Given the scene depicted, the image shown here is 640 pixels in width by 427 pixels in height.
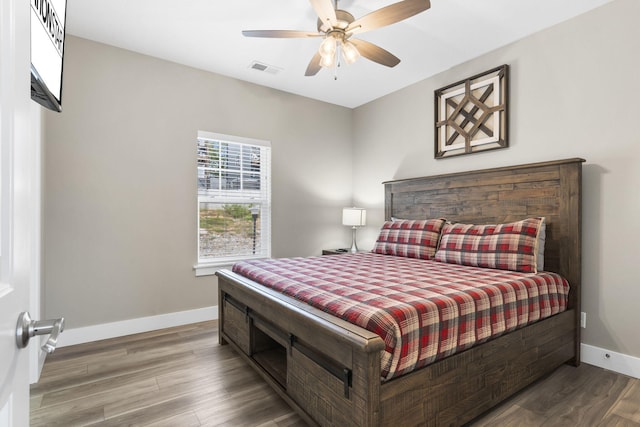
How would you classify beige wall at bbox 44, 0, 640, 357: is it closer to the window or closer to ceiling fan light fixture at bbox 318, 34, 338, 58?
the window

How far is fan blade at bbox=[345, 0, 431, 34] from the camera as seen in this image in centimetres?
188

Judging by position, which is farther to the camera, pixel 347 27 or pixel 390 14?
pixel 347 27

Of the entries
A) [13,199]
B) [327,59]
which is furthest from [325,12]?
[13,199]

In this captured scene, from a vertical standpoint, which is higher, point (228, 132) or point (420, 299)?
point (228, 132)

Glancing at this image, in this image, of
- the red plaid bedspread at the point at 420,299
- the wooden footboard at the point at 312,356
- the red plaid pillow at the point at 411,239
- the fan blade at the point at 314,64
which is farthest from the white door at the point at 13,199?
the red plaid pillow at the point at 411,239

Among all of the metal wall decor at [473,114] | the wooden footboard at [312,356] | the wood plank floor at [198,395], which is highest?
the metal wall decor at [473,114]

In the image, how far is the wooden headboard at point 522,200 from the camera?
2475 millimetres

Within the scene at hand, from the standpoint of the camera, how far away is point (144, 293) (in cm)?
319

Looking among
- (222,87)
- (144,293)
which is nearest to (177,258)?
(144,293)

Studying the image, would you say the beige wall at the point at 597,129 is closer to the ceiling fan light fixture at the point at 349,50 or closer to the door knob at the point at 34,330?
the ceiling fan light fixture at the point at 349,50

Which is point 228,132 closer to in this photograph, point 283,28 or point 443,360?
point 283,28

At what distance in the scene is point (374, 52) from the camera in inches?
96.7

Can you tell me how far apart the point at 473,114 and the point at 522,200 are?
1.00m

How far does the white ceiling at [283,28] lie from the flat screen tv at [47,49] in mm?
1212
